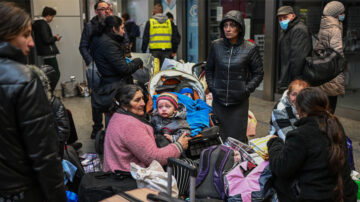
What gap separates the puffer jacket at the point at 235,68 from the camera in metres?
4.62

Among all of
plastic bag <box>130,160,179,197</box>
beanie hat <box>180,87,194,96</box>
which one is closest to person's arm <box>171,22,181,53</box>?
beanie hat <box>180,87,194,96</box>

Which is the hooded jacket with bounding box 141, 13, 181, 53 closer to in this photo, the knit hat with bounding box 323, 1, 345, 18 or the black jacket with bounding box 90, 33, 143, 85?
the black jacket with bounding box 90, 33, 143, 85

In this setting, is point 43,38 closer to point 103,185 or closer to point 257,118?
point 257,118

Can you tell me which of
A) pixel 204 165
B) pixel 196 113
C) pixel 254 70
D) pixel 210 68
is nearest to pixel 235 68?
pixel 254 70

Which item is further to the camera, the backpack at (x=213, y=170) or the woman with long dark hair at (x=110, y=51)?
the woman with long dark hair at (x=110, y=51)

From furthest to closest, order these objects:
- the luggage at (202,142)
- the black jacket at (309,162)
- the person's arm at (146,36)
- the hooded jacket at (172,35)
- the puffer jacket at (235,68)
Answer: the person's arm at (146,36), the hooded jacket at (172,35), the puffer jacket at (235,68), the luggage at (202,142), the black jacket at (309,162)

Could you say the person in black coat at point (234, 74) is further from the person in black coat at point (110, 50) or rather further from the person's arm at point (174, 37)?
the person's arm at point (174, 37)

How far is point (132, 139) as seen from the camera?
3498mm

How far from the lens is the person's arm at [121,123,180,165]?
3.50 m

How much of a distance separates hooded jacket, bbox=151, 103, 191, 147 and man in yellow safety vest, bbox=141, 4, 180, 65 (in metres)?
5.51

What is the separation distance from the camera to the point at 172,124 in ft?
14.3

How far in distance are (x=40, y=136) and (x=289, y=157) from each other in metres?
1.63

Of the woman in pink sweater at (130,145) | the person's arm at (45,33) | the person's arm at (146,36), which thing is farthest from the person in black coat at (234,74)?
the person's arm at (146,36)

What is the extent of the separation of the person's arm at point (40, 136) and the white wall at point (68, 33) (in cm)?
909
